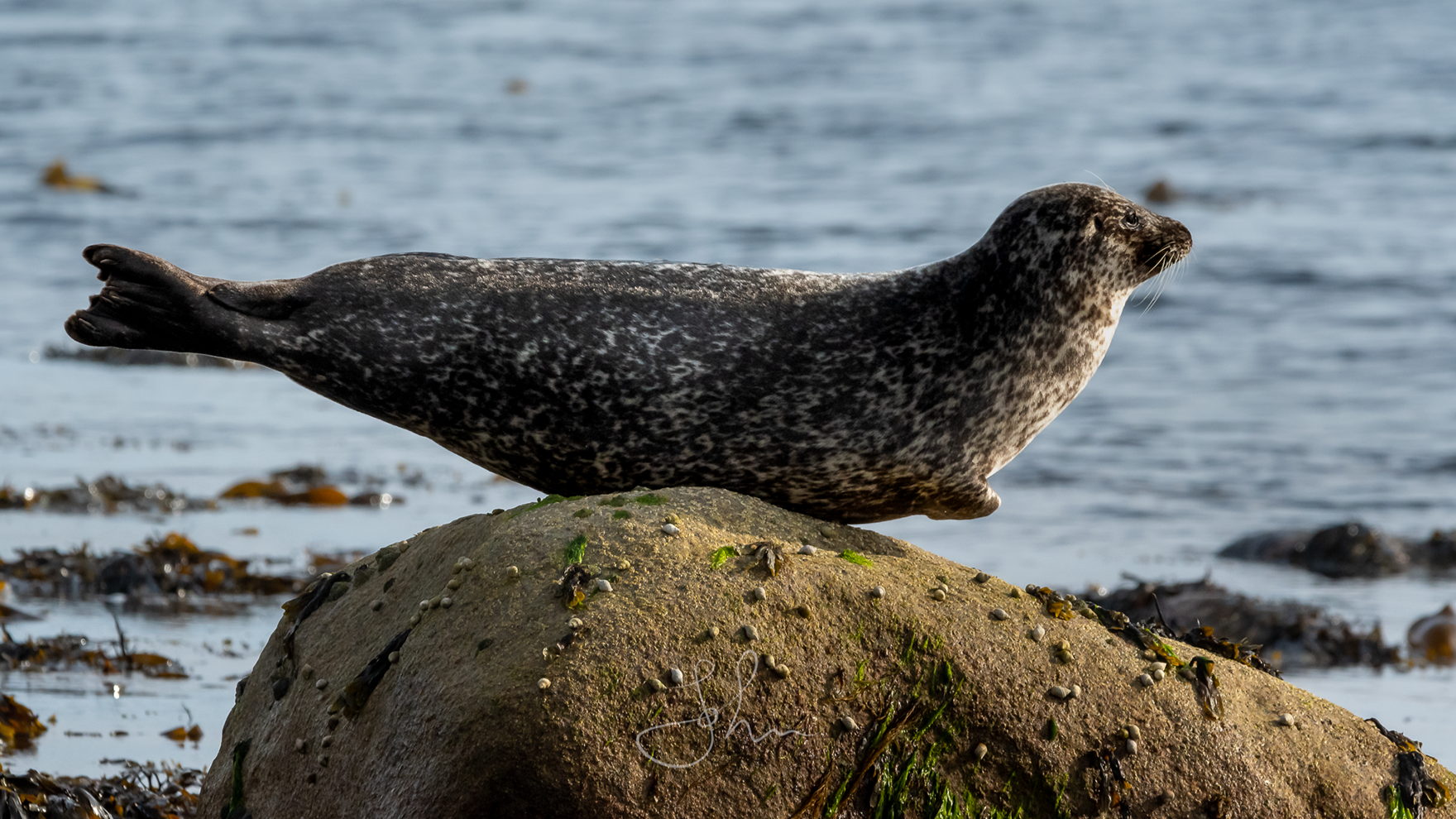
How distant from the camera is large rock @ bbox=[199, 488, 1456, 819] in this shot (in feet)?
11.3

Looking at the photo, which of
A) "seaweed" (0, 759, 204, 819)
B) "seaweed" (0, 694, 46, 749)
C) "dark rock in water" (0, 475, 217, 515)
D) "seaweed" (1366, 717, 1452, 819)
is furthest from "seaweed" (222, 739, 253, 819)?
"dark rock in water" (0, 475, 217, 515)

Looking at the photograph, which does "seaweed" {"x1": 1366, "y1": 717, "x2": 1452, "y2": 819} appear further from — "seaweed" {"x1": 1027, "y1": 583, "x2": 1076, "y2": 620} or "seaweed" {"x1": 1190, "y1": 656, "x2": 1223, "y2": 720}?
"seaweed" {"x1": 1027, "y1": 583, "x2": 1076, "y2": 620}

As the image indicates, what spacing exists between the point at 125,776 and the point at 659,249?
12748mm

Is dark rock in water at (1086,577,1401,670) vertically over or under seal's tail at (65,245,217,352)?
under

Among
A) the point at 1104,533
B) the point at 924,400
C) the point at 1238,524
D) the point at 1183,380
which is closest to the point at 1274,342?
the point at 1183,380

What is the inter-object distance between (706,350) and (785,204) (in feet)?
53.8

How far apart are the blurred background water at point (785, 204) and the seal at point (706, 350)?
867mm

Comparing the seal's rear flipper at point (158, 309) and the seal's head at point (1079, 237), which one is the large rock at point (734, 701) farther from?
the seal's head at point (1079, 237)

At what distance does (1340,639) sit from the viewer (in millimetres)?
7242

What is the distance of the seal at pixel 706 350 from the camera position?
4344 millimetres

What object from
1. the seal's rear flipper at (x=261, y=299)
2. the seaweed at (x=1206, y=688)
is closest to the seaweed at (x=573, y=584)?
the seal's rear flipper at (x=261, y=299)

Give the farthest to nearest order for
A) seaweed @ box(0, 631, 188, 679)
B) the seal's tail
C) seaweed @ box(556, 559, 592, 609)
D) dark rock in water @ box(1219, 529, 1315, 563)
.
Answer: dark rock in water @ box(1219, 529, 1315, 563) < seaweed @ box(0, 631, 188, 679) < the seal's tail < seaweed @ box(556, 559, 592, 609)

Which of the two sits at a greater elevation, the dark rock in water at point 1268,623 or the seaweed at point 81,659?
the seaweed at point 81,659
